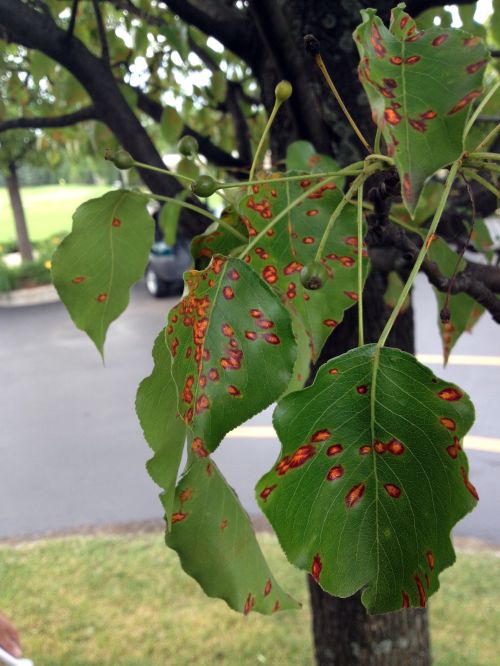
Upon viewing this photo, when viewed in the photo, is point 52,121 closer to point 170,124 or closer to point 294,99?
point 170,124

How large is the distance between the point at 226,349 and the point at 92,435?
4.64 metres

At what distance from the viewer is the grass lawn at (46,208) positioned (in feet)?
67.6

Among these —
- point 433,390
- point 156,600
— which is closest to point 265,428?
point 156,600

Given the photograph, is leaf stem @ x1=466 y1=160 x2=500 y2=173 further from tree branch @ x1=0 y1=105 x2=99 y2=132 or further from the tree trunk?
the tree trunk

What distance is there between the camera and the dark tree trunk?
47.9 inches

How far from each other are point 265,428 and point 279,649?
2.32 m

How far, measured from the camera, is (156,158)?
61.1 inches

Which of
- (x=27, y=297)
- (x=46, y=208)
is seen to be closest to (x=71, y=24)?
(x=27, y=297)

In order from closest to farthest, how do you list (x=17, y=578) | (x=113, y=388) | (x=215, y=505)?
(x=215, y=505), (x=17, y=578), (x=113, y=388)

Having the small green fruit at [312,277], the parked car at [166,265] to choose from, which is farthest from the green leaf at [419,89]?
the parked car at [166,265]

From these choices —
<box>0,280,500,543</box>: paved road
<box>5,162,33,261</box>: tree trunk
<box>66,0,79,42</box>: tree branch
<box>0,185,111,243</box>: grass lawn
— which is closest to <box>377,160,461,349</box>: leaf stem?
<box>66,0,79,42</box>: tree branch

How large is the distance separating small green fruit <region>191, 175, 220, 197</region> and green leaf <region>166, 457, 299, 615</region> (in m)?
0.32

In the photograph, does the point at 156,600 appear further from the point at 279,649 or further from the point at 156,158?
the point at 156,158

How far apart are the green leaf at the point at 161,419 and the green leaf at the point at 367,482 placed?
0.54 ft
